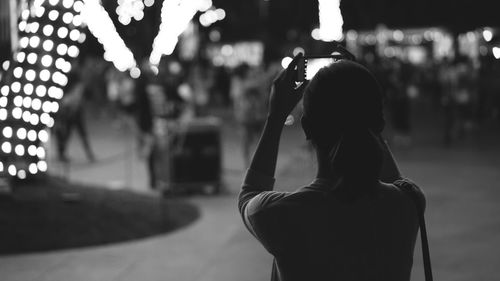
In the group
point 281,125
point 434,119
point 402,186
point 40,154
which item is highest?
point 281,125

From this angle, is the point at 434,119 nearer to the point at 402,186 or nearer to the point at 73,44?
Result: the point at 73,44

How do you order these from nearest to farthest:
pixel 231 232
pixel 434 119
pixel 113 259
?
1. pixel 113 259
2. pixel 231 232
3. pixel 434 119

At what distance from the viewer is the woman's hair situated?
6.97 feet

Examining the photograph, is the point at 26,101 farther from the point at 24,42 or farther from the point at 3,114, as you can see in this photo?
the point at 24,42

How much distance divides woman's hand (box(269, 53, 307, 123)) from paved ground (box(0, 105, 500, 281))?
4.79 metres

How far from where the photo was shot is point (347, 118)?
214 cm

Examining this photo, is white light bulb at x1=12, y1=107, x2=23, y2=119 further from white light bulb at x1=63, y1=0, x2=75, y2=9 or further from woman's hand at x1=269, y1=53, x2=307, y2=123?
woman's hand at x1=269, y1=53, x2=307, y2=123

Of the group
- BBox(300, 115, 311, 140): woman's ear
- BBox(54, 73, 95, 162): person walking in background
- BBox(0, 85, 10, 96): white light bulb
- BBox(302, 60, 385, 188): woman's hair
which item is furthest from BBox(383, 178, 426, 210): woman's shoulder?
BBox(54, 73, 95, 162): person walking in background

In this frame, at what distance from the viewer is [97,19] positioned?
18.2 metres

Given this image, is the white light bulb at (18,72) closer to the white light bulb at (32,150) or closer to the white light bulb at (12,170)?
the white light bulb at (32,150)

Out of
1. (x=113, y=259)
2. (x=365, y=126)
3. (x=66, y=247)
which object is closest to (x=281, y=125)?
(x=365, y=126)

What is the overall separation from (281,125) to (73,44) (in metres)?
6.05

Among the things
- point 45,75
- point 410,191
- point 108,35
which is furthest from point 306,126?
point 108,35

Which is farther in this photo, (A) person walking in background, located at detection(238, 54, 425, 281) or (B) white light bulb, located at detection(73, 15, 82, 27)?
(B) white light bulb, located at detection(73, 15, 82, 27)
